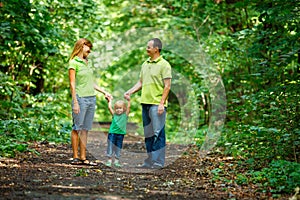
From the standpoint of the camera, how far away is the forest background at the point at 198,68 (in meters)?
6.70

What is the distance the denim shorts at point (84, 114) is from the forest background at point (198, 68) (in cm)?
109

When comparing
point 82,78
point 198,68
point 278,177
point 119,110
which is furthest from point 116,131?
point 198,68

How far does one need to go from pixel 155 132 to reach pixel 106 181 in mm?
1745

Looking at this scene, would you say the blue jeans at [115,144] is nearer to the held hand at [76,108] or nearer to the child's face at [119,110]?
the child's face at [119,110]

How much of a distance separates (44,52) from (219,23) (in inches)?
198

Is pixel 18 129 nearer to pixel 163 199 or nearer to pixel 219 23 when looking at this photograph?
pixel 163 199

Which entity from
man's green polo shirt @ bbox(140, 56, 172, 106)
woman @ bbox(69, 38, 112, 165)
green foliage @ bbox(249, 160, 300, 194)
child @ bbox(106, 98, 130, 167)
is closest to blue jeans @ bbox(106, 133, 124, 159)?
child @ bbox(106, 98, 130, 167)

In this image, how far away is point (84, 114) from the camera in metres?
7.02

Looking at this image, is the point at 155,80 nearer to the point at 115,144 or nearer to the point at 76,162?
the point at 115,144

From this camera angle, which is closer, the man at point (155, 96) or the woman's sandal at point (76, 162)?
the woman's sandal at point (76, 162)

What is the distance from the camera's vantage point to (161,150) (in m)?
7.38

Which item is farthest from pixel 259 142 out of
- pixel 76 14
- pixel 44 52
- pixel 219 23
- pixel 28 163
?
pixel 76 14

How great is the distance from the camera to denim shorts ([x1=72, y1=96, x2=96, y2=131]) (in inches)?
275

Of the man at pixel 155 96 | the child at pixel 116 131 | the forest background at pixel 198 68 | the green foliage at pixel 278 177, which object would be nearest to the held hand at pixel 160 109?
the man at pixel 155 96
